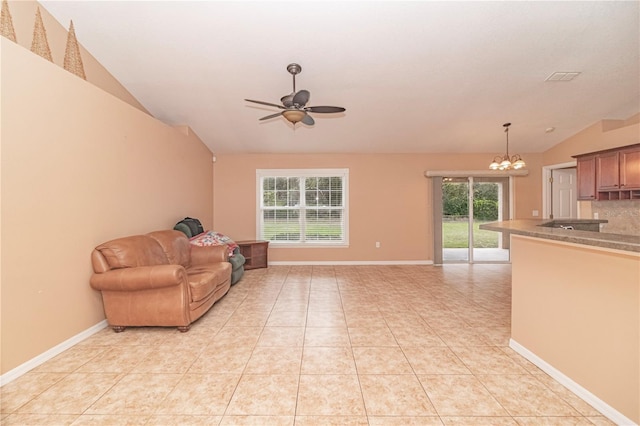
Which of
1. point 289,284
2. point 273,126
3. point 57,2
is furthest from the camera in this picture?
point 273,126

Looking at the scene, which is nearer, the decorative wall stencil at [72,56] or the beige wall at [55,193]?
the beige wall at [55,193]

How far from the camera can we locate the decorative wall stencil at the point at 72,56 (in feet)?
9.89

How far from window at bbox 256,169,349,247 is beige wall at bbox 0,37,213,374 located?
290 cm

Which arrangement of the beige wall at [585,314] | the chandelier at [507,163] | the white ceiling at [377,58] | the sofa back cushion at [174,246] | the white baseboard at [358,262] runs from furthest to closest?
the white baseboard at [358,262]
the chandelier at [507,163]
the sofa back cushion at [174,246]
the white ceiling at [377,58]
the beige wall at [585,314]

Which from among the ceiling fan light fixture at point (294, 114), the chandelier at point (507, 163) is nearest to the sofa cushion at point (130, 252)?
the ceiling fan light fixture at point (294, 114)

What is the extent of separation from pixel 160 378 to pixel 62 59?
11.5ft

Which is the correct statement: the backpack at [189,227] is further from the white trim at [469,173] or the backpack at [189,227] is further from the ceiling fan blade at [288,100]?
Result: the white trim at [469,173]

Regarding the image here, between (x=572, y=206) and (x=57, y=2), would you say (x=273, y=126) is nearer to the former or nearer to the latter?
(x=57, y=2)

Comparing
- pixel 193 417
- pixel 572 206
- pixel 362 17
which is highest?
pixel 362 17

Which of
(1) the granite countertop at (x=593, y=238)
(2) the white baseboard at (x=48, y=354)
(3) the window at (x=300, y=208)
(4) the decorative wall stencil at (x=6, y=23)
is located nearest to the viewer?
(1) the granite countertop at (x=593, y=238)

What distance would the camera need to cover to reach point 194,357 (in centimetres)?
241

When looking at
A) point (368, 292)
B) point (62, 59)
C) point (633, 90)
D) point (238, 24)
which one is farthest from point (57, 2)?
point (633, 90)

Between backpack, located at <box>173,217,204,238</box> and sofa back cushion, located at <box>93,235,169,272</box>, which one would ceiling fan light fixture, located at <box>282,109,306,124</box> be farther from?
backpack, located at <box>173,217,204,238</box>

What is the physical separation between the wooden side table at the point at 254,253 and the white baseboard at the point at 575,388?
4.54m
